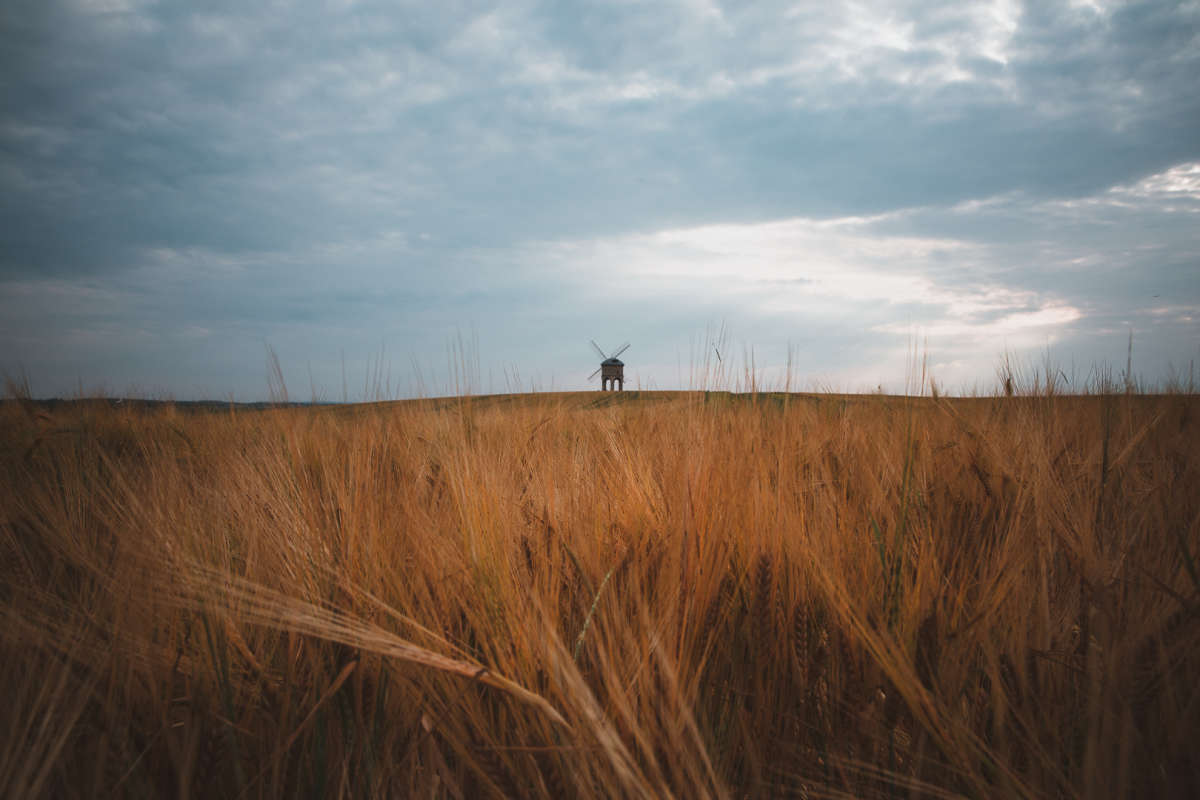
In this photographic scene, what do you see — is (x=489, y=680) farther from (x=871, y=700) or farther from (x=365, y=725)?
(x=871, y=700)

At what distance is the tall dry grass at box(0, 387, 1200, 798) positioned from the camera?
0.58m

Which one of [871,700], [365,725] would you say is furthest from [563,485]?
[871,700]

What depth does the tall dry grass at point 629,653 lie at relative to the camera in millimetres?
584

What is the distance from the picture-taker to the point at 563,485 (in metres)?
1.49

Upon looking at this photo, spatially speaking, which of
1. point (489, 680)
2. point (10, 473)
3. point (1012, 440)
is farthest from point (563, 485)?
point (10, 473)

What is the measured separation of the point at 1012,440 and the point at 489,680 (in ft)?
6.67

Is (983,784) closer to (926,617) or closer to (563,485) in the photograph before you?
(926,617)

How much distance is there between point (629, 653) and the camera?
2.44 feet

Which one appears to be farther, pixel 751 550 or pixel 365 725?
pixel 751 550

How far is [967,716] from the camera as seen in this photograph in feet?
2.34

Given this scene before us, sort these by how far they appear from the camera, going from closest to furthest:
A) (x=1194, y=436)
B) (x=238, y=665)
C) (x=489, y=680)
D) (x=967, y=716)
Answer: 1. (x=489, y=680)
2. (x=967, y=716)
3. (x=238, y=665)
4. (x=1194, y=436)

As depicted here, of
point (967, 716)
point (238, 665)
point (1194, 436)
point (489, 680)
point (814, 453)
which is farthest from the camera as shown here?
point (1194, 436)

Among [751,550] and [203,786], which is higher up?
[751,550]

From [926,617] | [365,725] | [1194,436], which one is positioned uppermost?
[1194,436]
